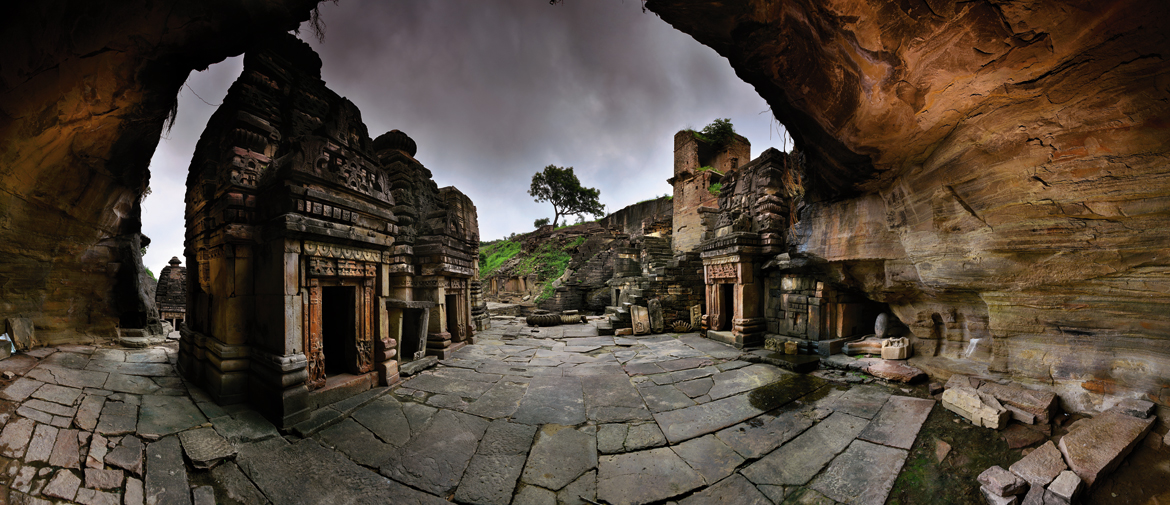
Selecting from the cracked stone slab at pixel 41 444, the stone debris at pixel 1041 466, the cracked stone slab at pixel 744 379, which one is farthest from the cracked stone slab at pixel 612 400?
the cracked stone slab at pixel 41 444

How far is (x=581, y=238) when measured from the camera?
78.5 feet

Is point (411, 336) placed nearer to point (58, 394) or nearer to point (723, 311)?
point (58, 394)

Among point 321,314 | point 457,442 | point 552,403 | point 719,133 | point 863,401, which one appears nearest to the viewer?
point 457,442

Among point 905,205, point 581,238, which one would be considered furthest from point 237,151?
point 581,238

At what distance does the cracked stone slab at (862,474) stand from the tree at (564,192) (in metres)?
30.1

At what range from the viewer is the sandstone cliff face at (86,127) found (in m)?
2.76

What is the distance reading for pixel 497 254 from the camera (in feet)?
96.9

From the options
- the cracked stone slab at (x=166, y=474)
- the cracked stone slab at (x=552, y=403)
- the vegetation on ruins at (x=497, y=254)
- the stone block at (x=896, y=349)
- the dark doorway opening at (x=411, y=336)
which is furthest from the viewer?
the vegetation on ruins at (x=497, y=254)

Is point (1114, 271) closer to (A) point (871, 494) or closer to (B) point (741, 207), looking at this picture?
(A) point (871, 494)

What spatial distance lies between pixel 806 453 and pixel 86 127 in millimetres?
9023

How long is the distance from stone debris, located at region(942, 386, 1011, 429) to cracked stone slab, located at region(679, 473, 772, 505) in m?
2.58

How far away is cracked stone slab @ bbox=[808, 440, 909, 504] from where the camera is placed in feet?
9.41

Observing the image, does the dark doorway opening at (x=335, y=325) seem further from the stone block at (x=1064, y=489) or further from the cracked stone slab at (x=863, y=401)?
the stone block at (x=1064, y=489)

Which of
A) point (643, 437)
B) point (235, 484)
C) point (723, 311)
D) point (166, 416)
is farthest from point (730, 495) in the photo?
point (723, 311)
